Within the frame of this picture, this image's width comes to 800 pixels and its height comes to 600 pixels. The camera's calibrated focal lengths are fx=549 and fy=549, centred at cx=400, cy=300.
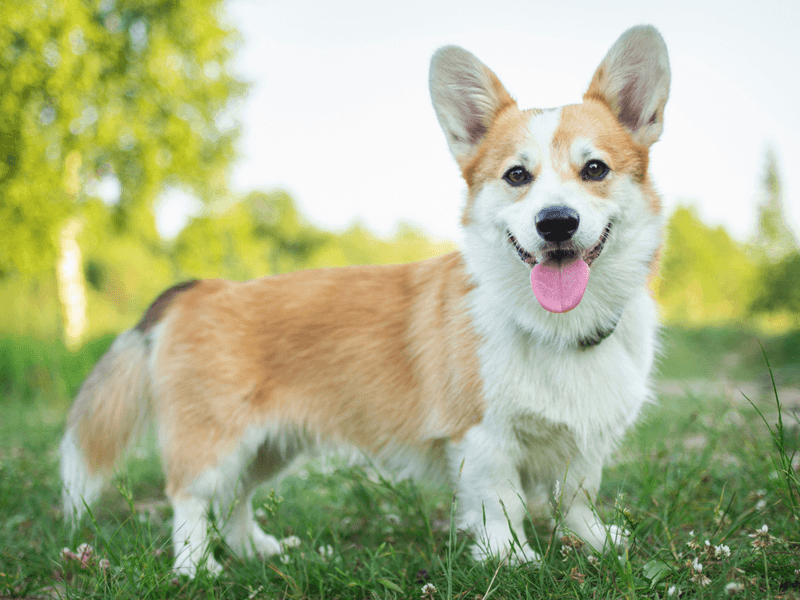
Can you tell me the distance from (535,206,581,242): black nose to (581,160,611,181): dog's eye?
1.02 feet

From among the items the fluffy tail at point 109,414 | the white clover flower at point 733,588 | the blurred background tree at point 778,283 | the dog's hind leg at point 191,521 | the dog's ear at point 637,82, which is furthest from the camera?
the blurred background tree at point 778,283

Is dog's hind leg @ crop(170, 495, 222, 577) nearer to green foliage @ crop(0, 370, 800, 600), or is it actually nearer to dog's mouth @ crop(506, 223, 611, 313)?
green foliage @ crop(0, 370, 800, 600)

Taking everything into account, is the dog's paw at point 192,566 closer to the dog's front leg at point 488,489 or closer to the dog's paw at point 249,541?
the dog's paw at point 249,541

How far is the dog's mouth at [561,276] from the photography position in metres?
1.90

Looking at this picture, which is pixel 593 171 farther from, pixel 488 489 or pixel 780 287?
pixel 780 287

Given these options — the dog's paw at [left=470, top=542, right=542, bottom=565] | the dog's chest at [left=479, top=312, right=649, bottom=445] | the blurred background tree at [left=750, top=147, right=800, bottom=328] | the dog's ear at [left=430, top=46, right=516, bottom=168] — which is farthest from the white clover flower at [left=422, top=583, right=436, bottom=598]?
the blurred background tree at [left=750, top=147, right=800, bottom=328]

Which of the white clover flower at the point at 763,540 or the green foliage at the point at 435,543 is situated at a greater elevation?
the white clover flower at the point at 763,540

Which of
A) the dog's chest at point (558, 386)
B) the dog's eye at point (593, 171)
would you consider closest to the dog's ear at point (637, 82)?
the dog's eye at point (593, 171)

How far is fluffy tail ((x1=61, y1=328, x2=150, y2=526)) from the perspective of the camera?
8.76 ft

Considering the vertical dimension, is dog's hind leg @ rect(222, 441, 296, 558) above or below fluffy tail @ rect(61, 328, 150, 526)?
below

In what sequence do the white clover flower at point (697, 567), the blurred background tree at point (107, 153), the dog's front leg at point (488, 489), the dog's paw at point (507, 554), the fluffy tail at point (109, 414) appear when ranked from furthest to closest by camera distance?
1. the blurred background tree at point (107, 153)
2. the fluffy tail at point (109, 414)
3. the dog's front leg at point (488, 489)
4. the dog's paw at point (507, 554)
5. the white clover flower at point (697, 567)

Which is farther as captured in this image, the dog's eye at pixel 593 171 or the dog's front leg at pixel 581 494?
the dog's front leg at pixel 581 494

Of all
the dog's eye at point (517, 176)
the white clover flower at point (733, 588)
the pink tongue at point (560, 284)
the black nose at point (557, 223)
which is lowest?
the white clover flower at point (733, 588)

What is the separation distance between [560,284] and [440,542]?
44.7 inches
